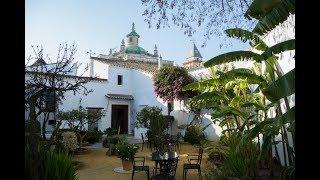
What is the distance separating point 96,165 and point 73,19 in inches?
327

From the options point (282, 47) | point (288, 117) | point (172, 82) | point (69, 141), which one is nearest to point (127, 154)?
point (69, 141)

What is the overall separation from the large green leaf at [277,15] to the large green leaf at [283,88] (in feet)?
2.31

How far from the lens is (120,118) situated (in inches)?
1024

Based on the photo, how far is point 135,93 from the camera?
1053 inches

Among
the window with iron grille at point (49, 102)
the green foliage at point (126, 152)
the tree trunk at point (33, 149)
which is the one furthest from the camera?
the green foliage at point (126, 152)

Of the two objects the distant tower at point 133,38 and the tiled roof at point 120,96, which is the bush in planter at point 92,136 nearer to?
the tiled roof at point 120,96

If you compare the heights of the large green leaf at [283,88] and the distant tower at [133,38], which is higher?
the distant tower at [133,38]

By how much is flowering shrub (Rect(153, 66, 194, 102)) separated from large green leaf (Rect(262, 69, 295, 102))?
1676cm

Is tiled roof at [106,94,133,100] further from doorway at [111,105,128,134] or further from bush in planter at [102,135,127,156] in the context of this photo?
bush in planter at [102,135,127,156]

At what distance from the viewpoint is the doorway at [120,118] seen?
2536 centimetres

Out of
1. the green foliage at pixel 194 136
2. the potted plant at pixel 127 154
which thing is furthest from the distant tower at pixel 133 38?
the potted plant at pixel 127 154

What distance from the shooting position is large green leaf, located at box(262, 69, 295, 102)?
3.44 metres

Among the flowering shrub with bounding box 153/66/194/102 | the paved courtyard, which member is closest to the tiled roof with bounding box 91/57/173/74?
the flowering shrub with bounding box 153/66/194/102
